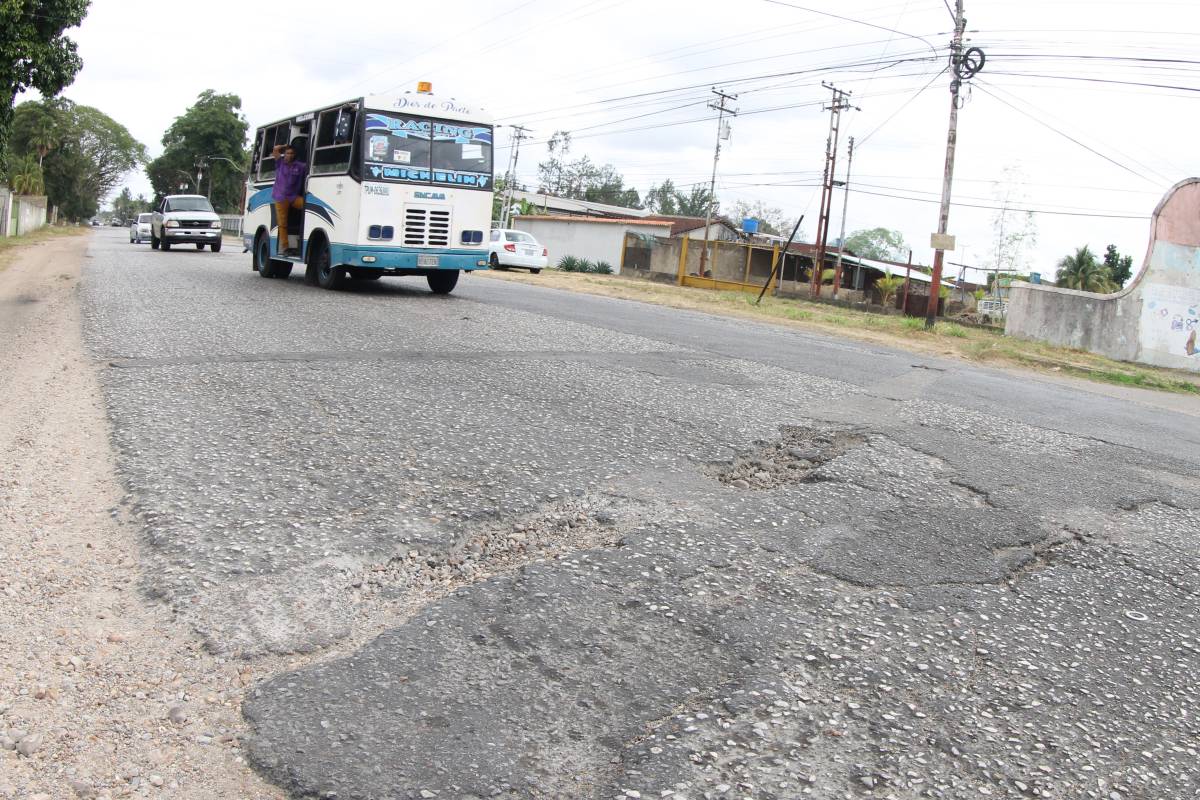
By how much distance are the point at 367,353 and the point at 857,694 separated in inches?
247

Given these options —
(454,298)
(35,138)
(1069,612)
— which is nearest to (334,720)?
(1069,612)

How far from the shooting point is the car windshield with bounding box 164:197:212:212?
94.0 feet

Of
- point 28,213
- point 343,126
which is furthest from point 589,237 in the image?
point 343,126

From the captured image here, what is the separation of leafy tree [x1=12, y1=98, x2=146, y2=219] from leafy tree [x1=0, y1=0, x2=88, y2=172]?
6533 cm

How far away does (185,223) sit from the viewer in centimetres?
2819

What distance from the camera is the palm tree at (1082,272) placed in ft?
170

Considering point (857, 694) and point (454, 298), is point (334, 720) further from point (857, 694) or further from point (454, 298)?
point (454, 298)

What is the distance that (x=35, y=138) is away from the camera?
75562mm

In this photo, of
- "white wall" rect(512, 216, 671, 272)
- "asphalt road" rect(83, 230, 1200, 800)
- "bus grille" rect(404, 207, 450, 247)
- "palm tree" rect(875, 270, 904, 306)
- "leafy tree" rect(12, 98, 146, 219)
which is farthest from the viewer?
"leafy tree" rect(12, 98, 146, 219)

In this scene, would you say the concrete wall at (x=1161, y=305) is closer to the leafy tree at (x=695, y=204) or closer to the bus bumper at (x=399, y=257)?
the bus bumper at (x=399, y=257)

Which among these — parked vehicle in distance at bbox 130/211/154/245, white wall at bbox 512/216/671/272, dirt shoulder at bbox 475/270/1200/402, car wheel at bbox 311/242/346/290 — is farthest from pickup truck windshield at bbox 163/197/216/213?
white wall at bbox 512/216/671/272

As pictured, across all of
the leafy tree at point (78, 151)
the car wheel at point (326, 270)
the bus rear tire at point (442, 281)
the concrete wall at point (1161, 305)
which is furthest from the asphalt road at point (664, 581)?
the leafy tree at point (78, 151)

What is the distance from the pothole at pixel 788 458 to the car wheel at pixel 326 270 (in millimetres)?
10051

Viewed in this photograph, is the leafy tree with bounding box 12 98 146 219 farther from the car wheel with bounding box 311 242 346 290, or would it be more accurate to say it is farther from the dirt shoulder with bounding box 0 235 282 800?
the dirt shoulder with bounding box 0 235 282 800
